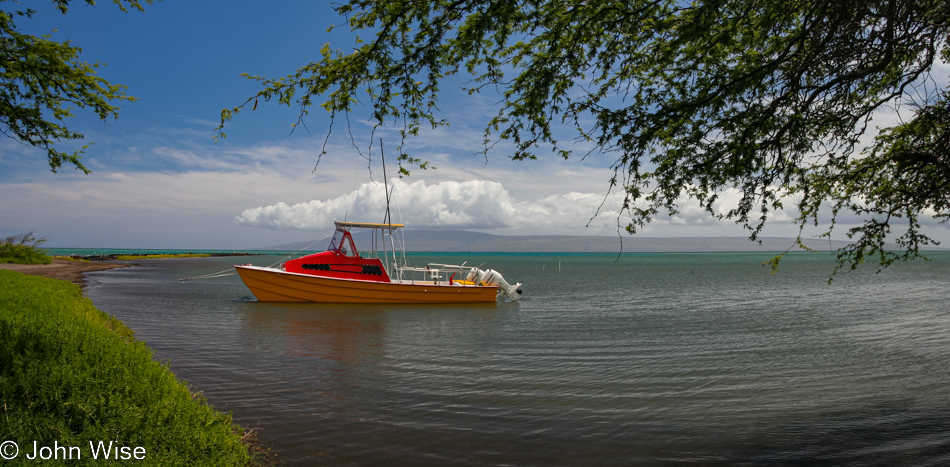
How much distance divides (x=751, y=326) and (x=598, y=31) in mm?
15680

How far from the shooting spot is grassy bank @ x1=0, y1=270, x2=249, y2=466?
4.15 meters

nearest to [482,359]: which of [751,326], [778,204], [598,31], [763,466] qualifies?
[763,466]

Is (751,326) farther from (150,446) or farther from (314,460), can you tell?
(150,446)

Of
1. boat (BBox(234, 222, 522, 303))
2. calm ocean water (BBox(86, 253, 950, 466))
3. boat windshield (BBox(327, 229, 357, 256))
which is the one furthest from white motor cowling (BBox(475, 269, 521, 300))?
boat windshield (BBox(327, 229, 357, 256))

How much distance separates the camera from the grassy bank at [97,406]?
13.6 ft

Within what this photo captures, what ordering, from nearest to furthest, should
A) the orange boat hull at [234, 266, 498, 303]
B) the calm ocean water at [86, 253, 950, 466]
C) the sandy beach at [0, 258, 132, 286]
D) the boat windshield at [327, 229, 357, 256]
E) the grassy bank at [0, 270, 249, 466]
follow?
the grassy bank at [0, 270, 249, 466] → the calm ocean water at [86, 253, 950, 466] → the orange boat hull at [234, 266, 498, 303] → the boat windshield at [327, 229, 357, 256] → the sandy beach at [0, 258, 132, 286]

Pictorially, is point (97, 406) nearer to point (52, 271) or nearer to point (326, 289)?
point (326, 289)

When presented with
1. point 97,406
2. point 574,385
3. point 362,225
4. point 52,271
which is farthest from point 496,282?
point 52,271

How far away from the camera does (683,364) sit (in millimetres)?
11398

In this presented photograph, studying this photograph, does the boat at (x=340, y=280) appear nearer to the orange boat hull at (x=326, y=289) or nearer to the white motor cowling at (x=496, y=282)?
the orange boat hull at (x=326, y=289)

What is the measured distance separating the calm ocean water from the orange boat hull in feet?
10.4

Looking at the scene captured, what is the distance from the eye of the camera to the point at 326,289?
75.8 ft

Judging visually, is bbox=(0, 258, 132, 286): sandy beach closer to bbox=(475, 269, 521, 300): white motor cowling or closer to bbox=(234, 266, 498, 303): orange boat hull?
bbox=(234, 266, 498, 303): orange boat hull

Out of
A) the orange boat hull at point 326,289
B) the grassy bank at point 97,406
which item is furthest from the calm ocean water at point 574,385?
the orange boat hull at point 326,289
